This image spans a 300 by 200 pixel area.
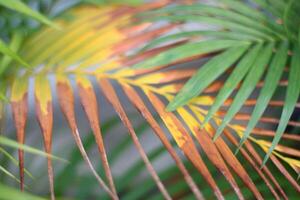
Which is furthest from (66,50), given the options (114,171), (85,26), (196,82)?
(114,171)

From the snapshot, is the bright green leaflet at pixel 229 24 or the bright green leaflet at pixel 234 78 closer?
the bright green leaflet at pixel 234 78

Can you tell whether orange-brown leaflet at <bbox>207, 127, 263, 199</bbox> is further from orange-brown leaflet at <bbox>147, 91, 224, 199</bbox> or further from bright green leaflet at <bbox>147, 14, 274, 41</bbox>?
bright green leaflet at <bbox>147, 14, 274, 41</bbox>

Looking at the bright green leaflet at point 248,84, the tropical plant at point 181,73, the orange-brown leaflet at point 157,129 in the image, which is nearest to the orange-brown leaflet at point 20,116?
the tropical plant at point 181,73

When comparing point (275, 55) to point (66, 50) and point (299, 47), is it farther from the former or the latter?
point (66, 50)

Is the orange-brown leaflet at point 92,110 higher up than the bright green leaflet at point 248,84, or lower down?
higher up

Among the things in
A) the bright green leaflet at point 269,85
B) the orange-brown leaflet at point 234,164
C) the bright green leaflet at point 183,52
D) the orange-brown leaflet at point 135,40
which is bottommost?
the orange-brown leaflet at point 234,164

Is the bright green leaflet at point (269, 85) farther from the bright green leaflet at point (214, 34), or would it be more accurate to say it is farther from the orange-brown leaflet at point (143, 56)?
the orange-brown leaflet at point (143, 56)

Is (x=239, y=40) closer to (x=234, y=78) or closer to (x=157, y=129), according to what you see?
(x=234, y=78)

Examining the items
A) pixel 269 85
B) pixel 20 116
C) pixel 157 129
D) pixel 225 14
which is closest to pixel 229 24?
pixel 225 14

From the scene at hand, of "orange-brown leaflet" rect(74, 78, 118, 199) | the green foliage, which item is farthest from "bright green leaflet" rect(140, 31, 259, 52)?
"orange-brown leaflet" rect(74, 78, 118, 199)
